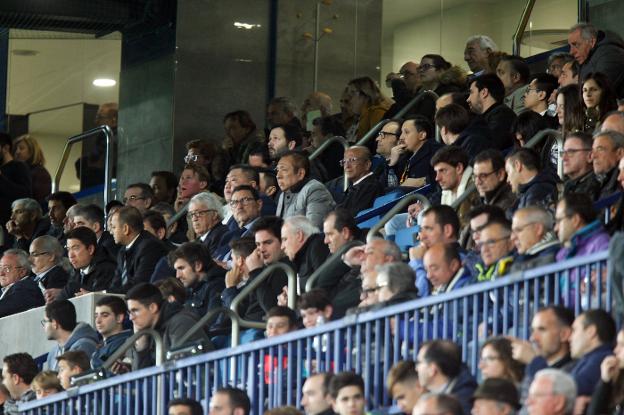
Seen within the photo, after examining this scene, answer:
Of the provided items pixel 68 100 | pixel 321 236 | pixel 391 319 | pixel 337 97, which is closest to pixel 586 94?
pixel 321 236

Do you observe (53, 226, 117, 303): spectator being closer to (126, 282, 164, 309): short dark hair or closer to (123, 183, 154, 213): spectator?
(123, 183, 154, 213): spectator

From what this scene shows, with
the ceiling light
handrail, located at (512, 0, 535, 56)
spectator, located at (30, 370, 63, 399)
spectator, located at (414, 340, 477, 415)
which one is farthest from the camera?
the ceiling light

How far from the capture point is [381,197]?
14578mm

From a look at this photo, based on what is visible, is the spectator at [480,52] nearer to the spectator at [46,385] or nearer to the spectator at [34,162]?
the spectator at [34,162]

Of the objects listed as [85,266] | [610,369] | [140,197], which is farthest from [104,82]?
[610,369]

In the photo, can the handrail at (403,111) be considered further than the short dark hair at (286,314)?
Yes

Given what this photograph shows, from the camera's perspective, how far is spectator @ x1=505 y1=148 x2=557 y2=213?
10.9 m

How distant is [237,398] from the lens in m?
9.37

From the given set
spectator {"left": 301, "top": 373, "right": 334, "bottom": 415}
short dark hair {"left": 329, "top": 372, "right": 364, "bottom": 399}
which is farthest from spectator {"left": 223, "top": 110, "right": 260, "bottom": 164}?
short dark hair {"left": 329, "top": 372, "right": 364, "bottom": 399}

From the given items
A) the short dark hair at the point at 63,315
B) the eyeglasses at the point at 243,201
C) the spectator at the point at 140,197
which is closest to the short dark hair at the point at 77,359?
the short dark hair at the point at 63,315

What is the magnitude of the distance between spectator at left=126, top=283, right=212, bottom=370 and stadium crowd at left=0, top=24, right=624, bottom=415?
0.05ft

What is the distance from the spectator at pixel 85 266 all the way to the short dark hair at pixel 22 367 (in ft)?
4.80

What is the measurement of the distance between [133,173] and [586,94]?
27.2 ft

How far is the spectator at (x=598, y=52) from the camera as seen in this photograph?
13.9 m
